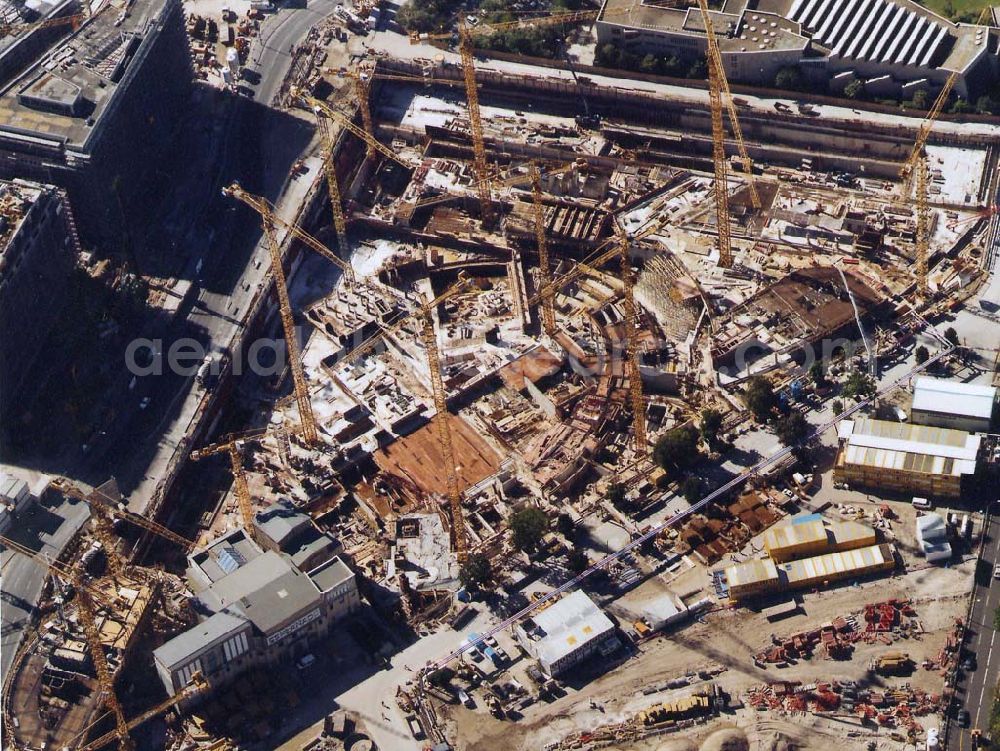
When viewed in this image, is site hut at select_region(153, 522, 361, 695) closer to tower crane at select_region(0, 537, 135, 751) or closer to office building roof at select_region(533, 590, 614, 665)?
tower crane at select_region(0, 537, 135, 751)

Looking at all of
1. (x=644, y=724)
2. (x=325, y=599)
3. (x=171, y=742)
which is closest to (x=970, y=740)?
(x=644, y=724)

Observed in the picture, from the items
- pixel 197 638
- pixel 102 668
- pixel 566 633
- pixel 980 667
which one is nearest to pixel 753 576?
pixel 566 633

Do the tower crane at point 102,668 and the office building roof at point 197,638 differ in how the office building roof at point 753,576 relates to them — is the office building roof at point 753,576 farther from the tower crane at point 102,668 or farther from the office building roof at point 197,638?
the tower crane at point 102,668

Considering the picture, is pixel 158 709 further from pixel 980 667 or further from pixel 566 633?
pixel 980 667

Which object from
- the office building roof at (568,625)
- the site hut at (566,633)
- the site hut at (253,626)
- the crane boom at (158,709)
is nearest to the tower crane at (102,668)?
the crane boom at (158,709)

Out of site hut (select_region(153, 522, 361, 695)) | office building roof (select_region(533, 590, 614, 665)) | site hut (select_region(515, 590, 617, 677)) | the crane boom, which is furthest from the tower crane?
office building roof (select_region(533, 590, 614, 665))
